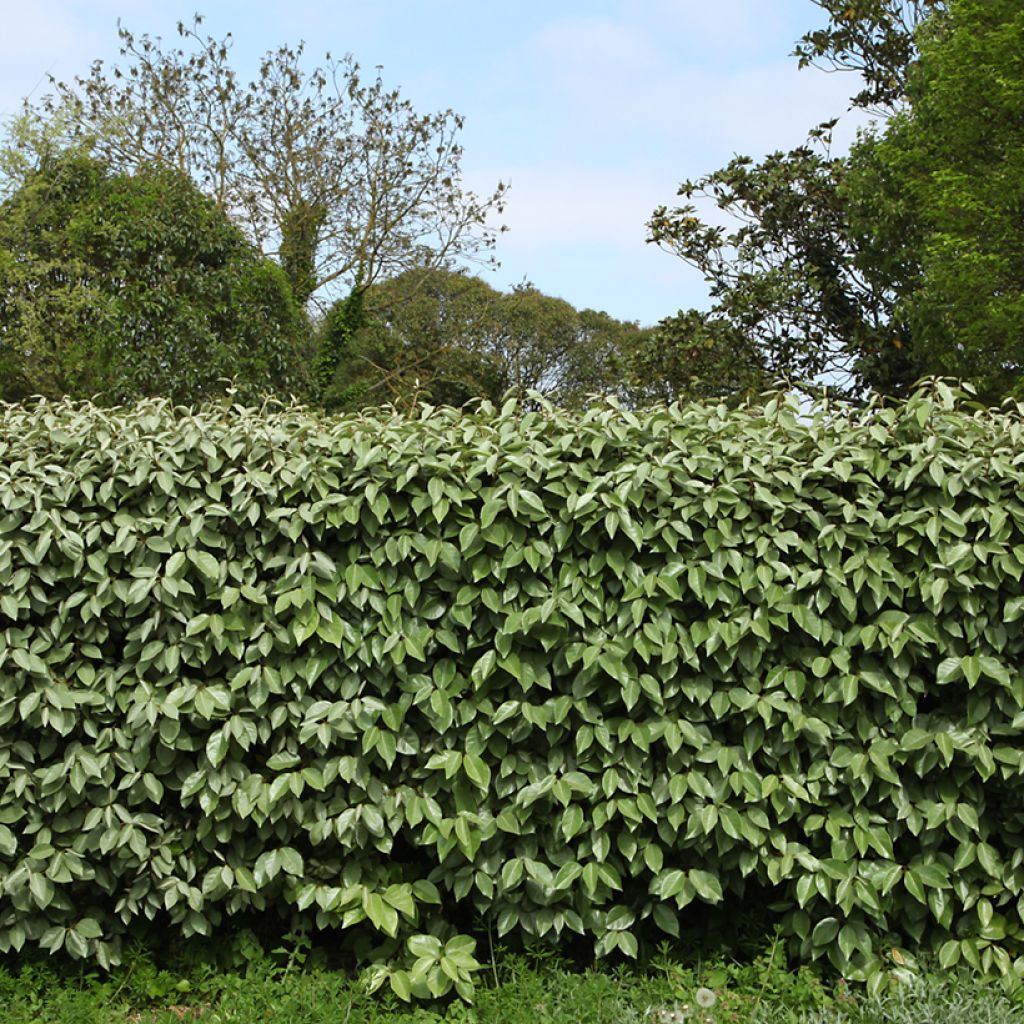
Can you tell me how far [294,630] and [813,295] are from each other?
43.4 feet

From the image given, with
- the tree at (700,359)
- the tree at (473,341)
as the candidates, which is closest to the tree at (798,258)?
the tree at (700,359)

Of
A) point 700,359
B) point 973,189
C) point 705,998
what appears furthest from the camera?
point 700,359

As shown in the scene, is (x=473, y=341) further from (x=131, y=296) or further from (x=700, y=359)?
(x=131, y=296)

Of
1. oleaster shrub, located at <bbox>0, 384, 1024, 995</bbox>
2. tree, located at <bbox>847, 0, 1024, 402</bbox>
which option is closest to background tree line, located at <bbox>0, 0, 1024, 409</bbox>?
tree, located at <bbox>847, 0, 1024, 402</bbox>

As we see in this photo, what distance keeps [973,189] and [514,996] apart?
1026cm

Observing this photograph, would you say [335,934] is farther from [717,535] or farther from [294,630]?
[717,535]

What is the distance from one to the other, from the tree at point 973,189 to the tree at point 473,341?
11.0m

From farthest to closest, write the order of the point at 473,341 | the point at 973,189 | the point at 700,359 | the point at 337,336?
the point at 473,341, the point at 337,336, the point at 700,359, the point at 973,189

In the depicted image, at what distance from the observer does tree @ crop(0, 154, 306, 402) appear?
46.9ft

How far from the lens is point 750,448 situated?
3668mm

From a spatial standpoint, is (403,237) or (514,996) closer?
(514,996)

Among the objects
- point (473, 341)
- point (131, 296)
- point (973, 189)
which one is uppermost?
point (473, 341)

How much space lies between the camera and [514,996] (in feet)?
11.5

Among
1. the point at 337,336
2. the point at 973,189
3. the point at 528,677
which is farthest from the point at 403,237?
the point at 528,677
